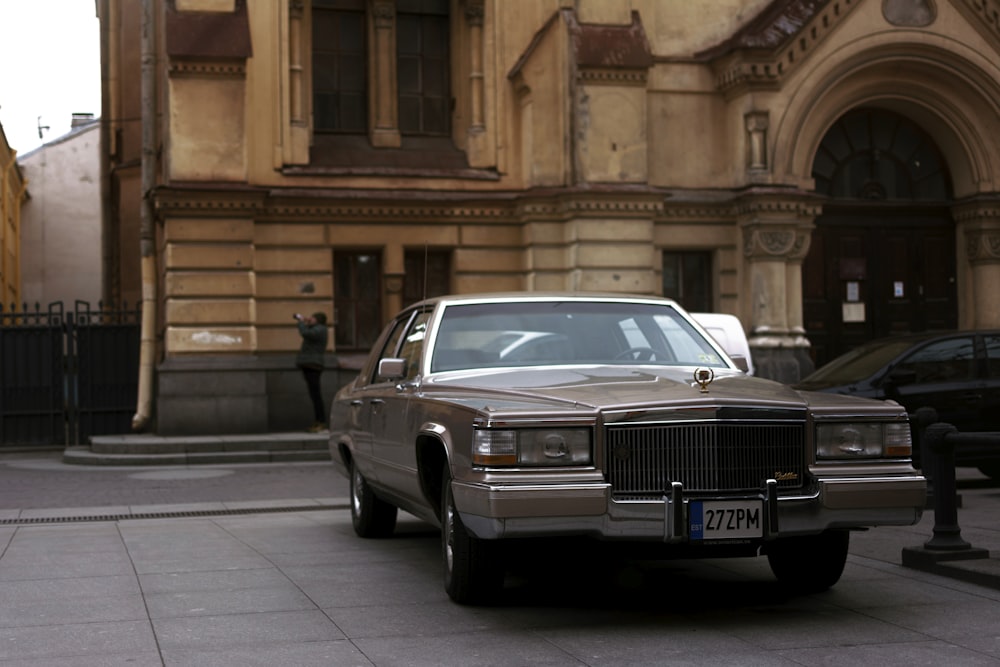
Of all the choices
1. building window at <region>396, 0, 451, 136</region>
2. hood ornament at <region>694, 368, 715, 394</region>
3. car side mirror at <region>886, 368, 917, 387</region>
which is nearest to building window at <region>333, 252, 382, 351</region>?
building window at <region>396, 0, 451, 136</region>

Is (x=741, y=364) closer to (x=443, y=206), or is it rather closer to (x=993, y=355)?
(x=993, y=355)

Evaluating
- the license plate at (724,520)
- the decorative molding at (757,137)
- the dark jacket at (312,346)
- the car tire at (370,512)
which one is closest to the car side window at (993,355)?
the car tire at (370,512)

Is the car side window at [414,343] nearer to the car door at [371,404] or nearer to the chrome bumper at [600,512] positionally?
the car door at [371,404]

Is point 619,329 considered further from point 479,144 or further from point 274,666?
point 479,144

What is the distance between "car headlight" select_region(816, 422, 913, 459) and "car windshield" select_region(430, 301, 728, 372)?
1.56 m

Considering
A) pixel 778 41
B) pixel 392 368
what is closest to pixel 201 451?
pixel 778 41

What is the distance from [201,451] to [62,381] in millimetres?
3608

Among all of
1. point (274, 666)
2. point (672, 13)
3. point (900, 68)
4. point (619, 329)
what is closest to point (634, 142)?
point (672, 13)

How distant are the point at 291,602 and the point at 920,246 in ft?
64.4

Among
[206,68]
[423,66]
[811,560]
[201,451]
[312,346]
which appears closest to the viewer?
[811,560]

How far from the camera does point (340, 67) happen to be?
77.5 feet

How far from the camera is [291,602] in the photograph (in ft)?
24.7

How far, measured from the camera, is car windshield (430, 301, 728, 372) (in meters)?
8.30

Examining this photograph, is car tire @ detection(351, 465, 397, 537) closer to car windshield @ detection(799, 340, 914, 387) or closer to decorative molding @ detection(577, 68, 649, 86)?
car windshield @ detection(799, 340, 914, 387)
